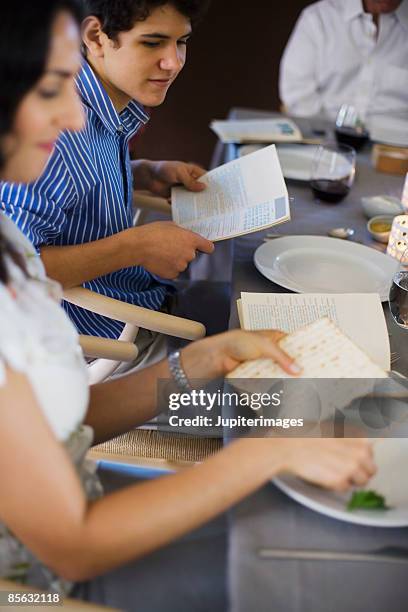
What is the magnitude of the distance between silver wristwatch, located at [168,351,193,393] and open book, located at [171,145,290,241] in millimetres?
355

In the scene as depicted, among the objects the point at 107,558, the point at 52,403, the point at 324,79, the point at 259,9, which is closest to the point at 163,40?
the point at 52,403

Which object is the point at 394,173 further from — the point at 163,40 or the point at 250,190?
the point at 163,40

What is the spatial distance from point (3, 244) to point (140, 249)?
1.79ft

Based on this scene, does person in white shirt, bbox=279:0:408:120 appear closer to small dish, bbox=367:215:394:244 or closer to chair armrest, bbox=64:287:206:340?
small dish, bbox=367:215:394:244

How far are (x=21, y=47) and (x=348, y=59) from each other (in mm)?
2408

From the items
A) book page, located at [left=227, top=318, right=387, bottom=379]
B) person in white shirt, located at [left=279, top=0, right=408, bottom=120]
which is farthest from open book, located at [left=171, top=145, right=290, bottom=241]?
person in white shirt, located at [left=279, top=0, right=408, bottom=120]

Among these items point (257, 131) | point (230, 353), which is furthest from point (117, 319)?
point (257, 131)

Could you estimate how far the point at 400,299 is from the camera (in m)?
1.15

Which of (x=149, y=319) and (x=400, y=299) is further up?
(x=400, y=299)

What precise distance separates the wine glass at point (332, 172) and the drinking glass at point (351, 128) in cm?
40

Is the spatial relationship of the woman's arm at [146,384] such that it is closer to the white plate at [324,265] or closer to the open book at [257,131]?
the white plate at [324,265]

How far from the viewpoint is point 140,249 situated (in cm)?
135

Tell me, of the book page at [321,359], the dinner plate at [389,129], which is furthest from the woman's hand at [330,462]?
the dinner plate at [389,129]

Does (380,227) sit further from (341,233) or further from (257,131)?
(257,131)
